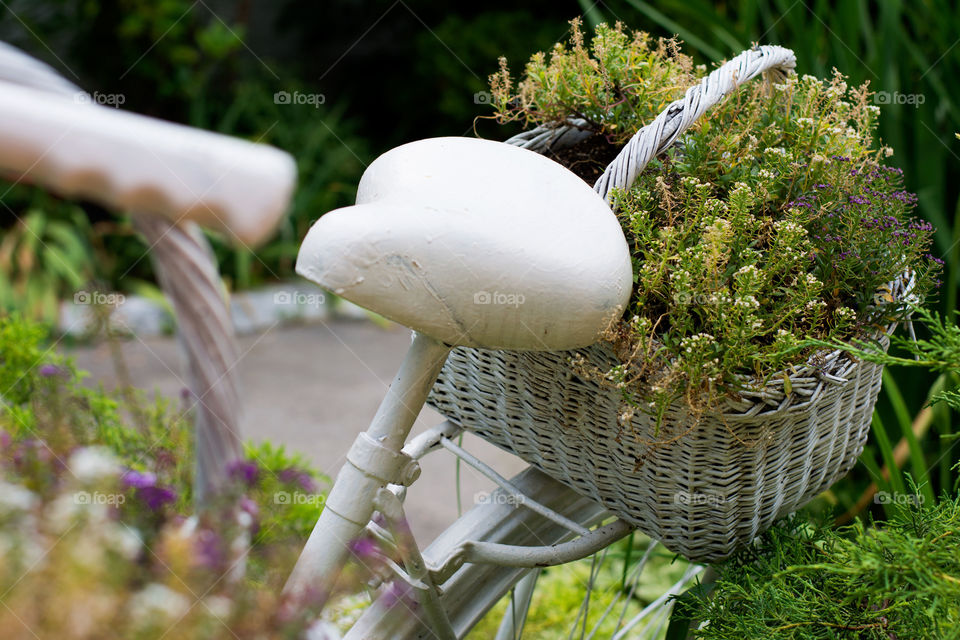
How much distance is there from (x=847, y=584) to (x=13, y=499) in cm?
79

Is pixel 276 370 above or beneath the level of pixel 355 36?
beneath

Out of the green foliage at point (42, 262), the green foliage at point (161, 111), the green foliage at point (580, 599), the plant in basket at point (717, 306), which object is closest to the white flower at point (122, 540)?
the plant in basket at point (717, 306)

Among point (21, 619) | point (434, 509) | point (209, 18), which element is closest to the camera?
point (21, 619)

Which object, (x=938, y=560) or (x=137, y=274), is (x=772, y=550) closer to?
(x=938, y=560)

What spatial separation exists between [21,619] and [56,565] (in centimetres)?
5

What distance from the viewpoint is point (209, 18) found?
425cm

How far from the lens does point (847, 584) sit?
2.92 ft

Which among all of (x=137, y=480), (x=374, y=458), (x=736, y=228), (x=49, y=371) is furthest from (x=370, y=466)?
(x=49, y=371)

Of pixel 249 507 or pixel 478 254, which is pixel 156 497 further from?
pixel 478 254

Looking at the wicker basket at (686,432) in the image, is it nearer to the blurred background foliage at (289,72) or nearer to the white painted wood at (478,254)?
the white painted wood at (478,254)

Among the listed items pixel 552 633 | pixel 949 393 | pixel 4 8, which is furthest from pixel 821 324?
pixel 4 8

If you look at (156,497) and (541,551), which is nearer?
(156,497)
